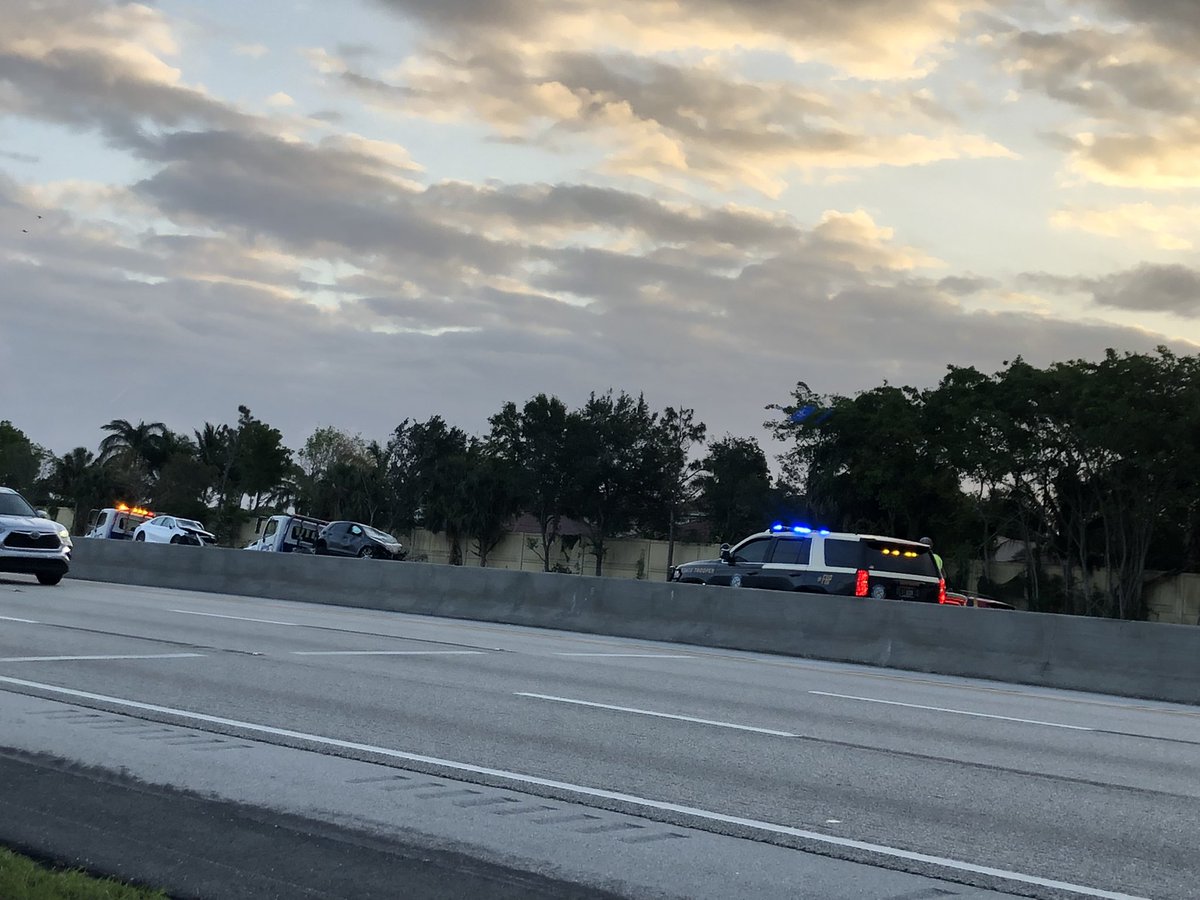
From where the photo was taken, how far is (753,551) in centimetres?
2502

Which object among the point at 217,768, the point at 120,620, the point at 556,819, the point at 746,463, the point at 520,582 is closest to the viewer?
the point at 556,819

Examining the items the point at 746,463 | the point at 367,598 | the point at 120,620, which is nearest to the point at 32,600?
the point at 120,620

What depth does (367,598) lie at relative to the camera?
88.4ft

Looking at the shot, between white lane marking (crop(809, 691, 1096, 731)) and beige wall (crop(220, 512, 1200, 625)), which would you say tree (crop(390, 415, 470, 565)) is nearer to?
beige wall (crop(220, 512, 1200, 625))

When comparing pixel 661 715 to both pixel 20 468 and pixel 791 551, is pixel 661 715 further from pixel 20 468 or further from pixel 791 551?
pixel 20 468

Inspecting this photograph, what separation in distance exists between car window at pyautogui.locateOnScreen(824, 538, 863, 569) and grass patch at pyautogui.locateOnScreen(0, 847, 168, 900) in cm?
1831

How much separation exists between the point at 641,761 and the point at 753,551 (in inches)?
633

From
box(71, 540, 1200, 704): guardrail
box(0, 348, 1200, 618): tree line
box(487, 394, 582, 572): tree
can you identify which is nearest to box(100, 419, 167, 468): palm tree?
box(0, 348, 1200, 618): tree line

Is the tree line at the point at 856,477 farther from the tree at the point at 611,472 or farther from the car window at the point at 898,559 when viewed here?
the car window at the point at 898,559

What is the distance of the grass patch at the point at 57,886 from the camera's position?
5.32 meters

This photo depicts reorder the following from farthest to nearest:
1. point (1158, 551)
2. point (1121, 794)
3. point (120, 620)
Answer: point (1158, 551) < point (120, 620) < point (1121, 794)

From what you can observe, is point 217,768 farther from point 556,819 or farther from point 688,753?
point 688,753

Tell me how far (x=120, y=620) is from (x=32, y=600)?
149 inches

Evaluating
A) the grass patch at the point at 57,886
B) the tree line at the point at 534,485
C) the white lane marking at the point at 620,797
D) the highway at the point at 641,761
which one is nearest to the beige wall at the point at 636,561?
the tree line at the point at 534,485
